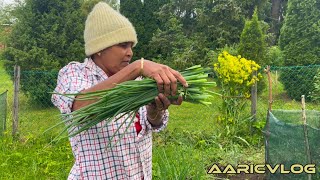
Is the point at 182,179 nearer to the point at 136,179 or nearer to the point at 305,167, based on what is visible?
the point at 305,167

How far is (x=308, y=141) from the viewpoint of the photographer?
3318 mm

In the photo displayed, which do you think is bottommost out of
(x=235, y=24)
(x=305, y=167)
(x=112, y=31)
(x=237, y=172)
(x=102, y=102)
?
(x=237, y=172)

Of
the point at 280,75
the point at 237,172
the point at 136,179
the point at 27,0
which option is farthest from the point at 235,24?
the point at 136,179

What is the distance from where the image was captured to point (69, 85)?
149 cm

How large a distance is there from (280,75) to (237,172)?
5.58 meters

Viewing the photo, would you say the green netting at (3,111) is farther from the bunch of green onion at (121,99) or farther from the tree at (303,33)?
the tree at (303,33)

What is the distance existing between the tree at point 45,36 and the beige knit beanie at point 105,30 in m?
6.31

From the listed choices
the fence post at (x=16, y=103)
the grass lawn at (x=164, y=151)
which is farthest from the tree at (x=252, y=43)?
the fence post at (x=16, y=103)

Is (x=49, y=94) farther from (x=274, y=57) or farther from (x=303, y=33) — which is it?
(x=274, y=57)

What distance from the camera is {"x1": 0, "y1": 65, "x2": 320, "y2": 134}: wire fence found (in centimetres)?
648

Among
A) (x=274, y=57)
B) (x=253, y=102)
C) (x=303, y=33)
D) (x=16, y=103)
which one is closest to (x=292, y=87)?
(x=303, y=33)

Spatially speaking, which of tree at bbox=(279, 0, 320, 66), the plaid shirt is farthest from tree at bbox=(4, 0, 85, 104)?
the plaid shirt

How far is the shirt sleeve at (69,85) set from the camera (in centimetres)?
148

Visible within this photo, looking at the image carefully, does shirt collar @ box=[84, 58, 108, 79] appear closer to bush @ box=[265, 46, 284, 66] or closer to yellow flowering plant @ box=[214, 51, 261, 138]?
yellow flowering plant @ box=[214, 51, 261, 138]
